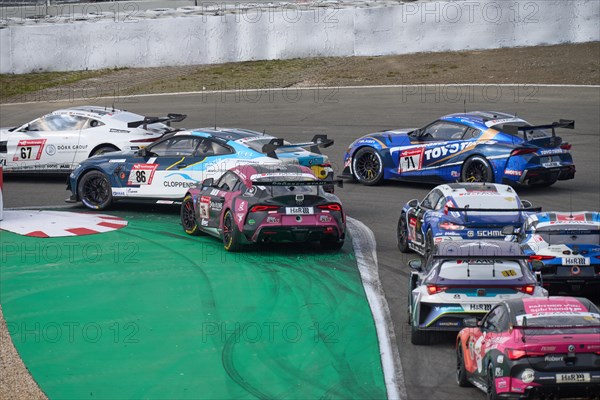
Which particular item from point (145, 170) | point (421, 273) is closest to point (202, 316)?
point (421, 273)

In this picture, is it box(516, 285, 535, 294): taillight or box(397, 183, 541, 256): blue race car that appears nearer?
box(516, 285, 535, 294): taillight

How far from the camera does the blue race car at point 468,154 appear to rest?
20.5 metres

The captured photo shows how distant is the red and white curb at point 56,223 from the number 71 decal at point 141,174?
28.6 inches

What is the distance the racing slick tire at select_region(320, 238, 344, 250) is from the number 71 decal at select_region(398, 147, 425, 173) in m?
5.04

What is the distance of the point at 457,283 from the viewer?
11.8m

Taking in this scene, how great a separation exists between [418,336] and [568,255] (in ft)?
8.66

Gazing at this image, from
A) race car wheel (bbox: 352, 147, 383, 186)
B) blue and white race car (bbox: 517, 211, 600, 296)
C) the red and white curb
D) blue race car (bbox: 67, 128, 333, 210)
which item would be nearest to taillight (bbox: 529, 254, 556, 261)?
blue and white race car (bbox: 517, 211, 600, 296)

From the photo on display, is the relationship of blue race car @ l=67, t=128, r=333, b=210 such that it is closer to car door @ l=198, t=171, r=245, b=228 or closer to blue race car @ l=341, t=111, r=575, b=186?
car door @ l=198, t=171, r=245, b=228

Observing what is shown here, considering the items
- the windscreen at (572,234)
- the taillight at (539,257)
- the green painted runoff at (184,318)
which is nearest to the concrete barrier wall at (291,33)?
the green painted runoff at (184,318)

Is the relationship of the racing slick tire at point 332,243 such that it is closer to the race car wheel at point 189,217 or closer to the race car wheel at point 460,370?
the race car wheel at point 189,217

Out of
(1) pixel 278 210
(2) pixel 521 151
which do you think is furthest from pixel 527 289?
(2) pixel 521 151

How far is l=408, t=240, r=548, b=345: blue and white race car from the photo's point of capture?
11688mm

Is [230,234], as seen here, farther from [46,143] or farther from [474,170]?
[46,143]

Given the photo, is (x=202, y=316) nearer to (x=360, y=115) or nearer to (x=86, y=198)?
(x=86, y=198)
